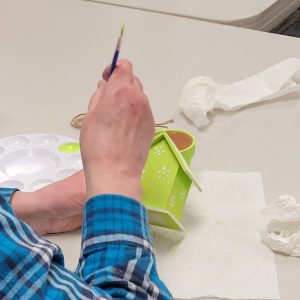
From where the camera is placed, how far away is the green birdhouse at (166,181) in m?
0.71

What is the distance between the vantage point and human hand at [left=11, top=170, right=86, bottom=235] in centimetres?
75

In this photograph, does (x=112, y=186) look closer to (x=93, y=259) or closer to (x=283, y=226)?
(x=93, y=259)

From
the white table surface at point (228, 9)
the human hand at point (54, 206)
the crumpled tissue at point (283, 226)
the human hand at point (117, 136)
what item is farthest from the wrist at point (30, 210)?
the white table surface at point (228, 9)

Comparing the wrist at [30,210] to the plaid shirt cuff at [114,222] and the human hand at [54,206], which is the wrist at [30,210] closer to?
the human hand at [54,206]

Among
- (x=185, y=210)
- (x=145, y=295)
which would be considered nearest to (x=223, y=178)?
(x=185, y=210)

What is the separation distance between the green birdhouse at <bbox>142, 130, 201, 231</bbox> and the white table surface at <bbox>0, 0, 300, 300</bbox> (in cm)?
10

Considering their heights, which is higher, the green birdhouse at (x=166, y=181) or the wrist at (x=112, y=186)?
the wrist at (x=112, y=186)

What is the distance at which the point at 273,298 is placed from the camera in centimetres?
64

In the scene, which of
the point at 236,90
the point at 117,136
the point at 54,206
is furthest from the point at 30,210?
the point at 236,90

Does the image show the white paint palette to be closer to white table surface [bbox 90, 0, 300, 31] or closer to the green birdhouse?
the green birdhouse

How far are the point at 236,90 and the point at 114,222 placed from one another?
50cm

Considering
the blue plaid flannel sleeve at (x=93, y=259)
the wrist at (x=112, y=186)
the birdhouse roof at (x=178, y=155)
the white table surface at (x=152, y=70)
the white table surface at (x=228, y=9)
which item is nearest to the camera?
the blue plaid flannel sleeve at (x=93, y=259)

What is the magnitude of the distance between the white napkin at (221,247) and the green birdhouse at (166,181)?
3 cm

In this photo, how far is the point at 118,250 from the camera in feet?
1.90
